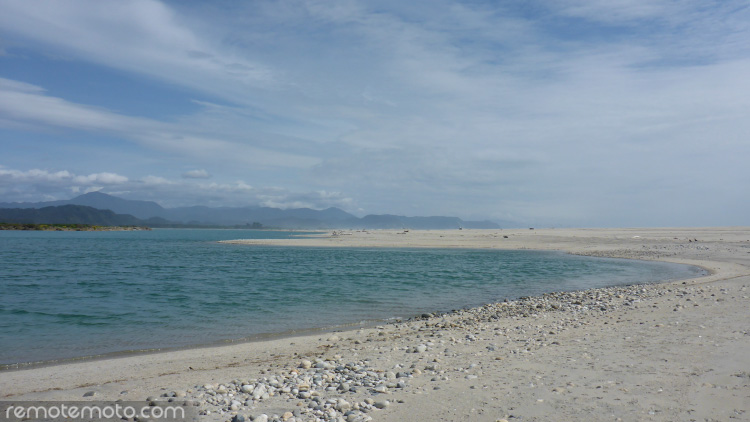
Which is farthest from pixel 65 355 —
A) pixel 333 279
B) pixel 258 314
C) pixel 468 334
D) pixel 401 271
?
pixel 401 271

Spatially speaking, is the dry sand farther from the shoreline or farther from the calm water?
the calm water

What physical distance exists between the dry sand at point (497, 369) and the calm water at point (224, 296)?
2467 millimetres

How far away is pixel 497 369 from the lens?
811cm

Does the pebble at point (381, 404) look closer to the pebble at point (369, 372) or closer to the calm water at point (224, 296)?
the pebble at point (369, 372)

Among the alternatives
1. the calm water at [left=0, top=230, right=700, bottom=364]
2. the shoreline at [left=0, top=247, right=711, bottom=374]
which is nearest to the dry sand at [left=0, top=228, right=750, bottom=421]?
the shoreline at [left=0, top=247, right=711, bottom=374]

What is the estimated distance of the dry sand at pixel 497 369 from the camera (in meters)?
6.21

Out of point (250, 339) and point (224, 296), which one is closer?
point (250, 339)

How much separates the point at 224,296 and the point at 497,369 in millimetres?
15952

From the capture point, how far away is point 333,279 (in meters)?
27.2

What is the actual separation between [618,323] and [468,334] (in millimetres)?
4269

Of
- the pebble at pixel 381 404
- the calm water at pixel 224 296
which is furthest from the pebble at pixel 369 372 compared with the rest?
Result: the calm water at pixel 224 296

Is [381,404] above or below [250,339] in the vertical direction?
above

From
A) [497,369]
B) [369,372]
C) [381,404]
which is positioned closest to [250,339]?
[369,372]

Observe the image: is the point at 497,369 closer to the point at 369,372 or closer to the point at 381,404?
the point at 369,372
